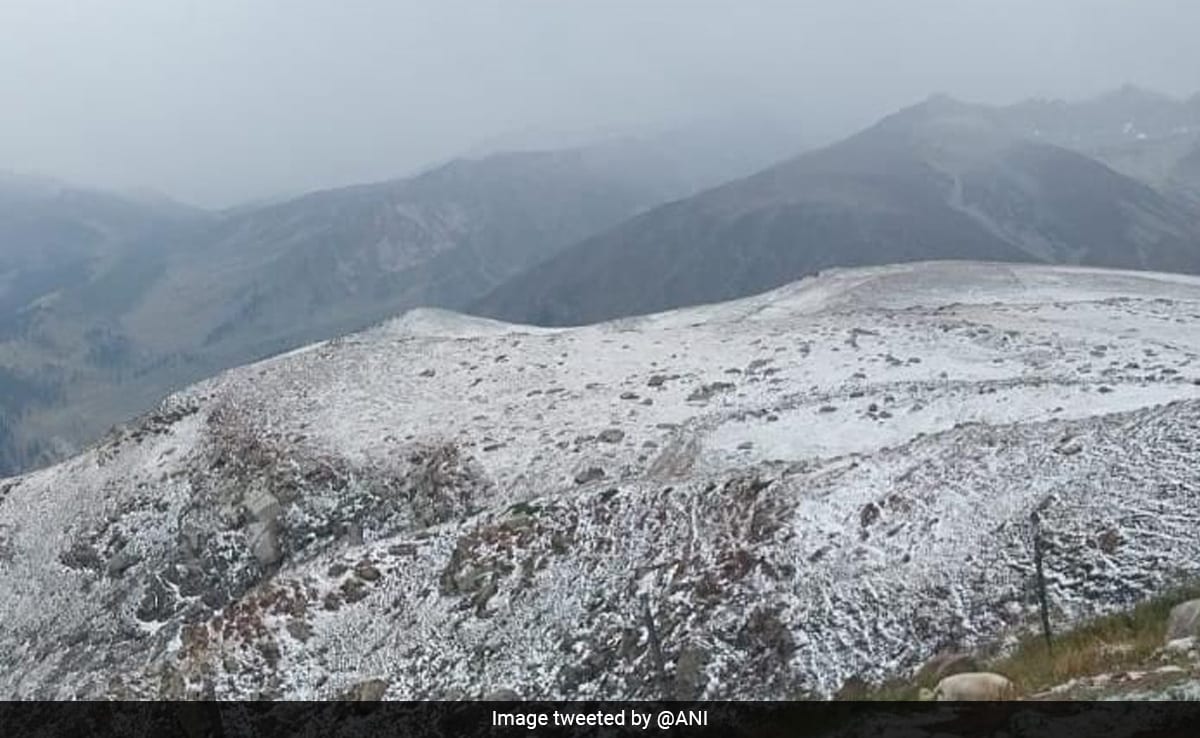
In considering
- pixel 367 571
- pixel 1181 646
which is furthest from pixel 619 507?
pixel 1181 646

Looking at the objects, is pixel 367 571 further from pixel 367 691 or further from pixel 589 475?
pixel 589 475

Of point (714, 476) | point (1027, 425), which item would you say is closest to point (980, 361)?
point (1027, 425)

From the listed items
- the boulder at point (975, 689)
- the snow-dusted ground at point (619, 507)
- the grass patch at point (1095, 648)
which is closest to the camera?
the boulder at point (975, 689)

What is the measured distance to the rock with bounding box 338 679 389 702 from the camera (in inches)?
976

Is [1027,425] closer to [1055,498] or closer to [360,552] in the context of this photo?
[1055,498]

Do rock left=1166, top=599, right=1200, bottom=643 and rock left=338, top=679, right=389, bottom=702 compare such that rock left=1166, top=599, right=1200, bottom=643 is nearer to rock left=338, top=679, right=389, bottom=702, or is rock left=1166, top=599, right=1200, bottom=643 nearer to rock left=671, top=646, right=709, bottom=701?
rock left=671, top=646, right=709, bottom=701

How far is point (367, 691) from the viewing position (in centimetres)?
2502

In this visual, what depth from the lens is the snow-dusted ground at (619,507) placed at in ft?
72.1

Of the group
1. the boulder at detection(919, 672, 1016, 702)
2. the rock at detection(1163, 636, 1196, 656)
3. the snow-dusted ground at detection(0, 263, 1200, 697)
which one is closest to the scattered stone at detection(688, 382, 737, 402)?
the snow-dusted ground at detection(0, 263, 1200, 697)

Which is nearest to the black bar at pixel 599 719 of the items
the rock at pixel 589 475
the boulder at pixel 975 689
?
the boulder at pixel 975 689

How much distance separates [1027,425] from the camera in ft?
89.0

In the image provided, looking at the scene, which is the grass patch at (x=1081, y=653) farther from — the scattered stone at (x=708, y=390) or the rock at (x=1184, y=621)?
the scattered stone at (x=708, y=390)

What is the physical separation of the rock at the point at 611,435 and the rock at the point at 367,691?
11743 millimetres

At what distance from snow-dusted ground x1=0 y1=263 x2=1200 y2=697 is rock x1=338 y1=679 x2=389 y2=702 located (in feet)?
1.13
